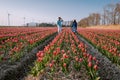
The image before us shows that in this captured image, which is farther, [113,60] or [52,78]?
[113,60]

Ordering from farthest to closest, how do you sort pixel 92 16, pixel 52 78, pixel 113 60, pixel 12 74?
pixel 92 16 < pixel 113 60 < pixel 12 74 < pixel 52 78

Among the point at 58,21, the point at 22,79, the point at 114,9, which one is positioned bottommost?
the point at 22,79

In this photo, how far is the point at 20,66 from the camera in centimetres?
864

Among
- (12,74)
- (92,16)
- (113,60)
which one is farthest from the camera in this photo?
(92,16)

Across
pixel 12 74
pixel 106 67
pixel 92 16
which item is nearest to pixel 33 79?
pixel 12 74

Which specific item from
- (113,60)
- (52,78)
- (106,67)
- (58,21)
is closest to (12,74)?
(52,78)

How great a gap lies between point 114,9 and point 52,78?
8705cm

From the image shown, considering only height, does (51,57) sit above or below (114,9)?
below

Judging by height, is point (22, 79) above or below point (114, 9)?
below

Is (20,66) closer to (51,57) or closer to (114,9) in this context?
(51,57)

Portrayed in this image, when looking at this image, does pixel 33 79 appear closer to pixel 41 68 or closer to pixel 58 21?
pixel 41 68

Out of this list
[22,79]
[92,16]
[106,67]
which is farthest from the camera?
[92,16]

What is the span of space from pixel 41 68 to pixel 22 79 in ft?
2.25

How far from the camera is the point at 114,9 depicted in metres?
89.7
